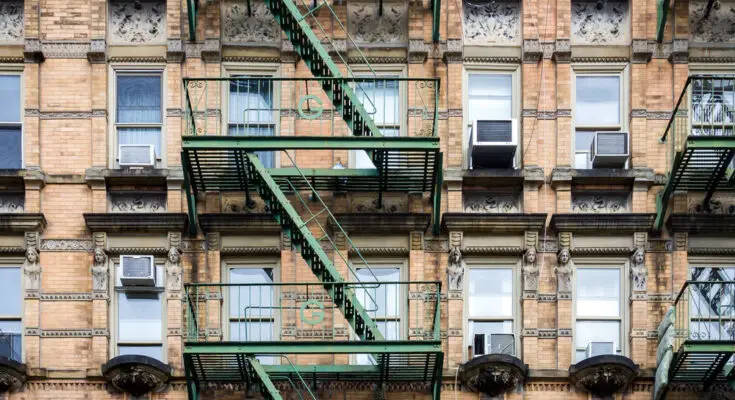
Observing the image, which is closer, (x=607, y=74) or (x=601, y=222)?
(x=601, y=222)

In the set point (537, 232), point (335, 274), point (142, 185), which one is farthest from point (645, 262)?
point (142, 185)

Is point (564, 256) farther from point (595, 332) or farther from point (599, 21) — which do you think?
point (599, 21)

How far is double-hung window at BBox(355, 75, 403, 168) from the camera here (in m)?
28.3

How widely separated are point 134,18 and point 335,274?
17.2 feet

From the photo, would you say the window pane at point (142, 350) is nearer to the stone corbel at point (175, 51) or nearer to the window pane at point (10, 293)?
the window pane at point (10, 293)

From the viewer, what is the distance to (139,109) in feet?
93.5

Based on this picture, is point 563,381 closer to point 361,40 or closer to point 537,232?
point 537,232

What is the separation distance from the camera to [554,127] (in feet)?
92.7

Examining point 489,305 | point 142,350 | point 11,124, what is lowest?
point 142,350

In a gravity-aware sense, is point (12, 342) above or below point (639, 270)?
below

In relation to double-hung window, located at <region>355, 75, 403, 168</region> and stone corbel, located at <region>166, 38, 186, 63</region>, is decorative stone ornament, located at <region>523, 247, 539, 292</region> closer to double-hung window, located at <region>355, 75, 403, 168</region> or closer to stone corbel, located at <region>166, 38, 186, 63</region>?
double-hung window, located at <region>355, 75, 403, 168</region>

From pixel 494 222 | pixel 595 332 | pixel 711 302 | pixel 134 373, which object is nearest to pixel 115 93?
pixel 134 373

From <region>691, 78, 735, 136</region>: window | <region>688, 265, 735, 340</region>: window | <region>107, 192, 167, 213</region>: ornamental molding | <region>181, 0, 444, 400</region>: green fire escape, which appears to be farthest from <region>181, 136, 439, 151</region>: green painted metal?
<region>688, 265, 735, 340</region>: window

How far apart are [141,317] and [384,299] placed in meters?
3.46
